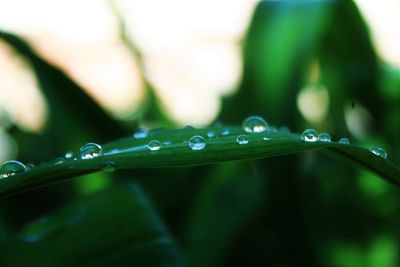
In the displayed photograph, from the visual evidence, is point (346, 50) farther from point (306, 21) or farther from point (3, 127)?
point (3, 127)

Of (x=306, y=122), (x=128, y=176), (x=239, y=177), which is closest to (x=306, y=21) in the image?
(x=306, y=122)

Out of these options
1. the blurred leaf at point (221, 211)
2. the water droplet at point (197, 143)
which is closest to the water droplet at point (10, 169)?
the water droplet at point (197, 143)

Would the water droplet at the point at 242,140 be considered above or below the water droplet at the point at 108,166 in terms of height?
above

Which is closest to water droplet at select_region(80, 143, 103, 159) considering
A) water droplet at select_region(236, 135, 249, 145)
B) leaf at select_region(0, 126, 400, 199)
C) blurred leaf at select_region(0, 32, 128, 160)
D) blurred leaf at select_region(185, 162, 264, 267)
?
leaf at select_region(0, 126, 400, 199)

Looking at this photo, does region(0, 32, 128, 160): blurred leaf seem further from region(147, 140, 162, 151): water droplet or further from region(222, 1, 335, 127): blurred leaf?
region(147, 140, 162, 151): water droplet

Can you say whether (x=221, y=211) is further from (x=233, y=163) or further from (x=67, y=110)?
(x=67, y=110)

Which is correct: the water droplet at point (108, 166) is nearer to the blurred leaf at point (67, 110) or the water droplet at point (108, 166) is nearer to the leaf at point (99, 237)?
the leaf at point (99, 237)
